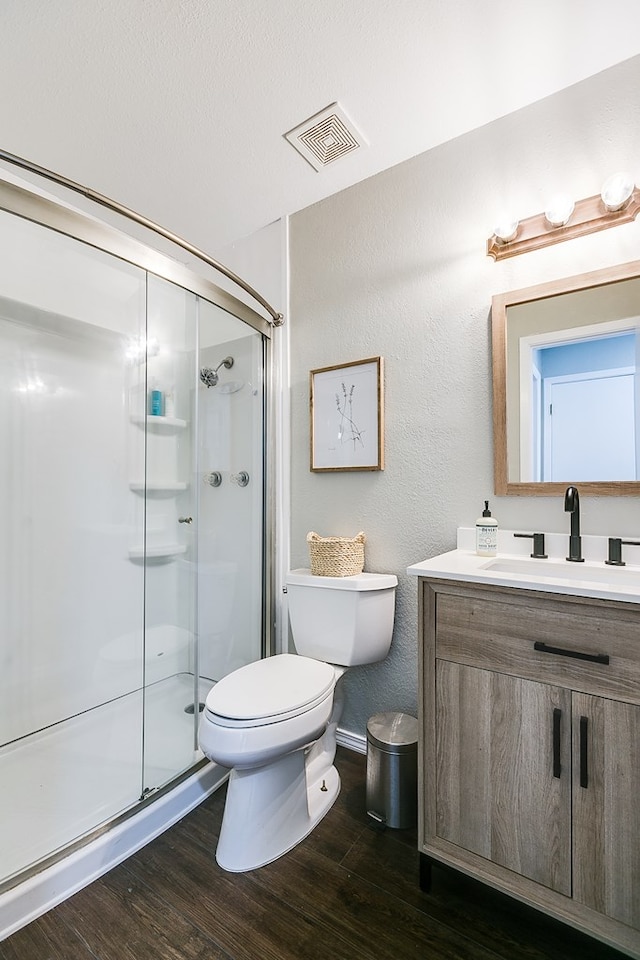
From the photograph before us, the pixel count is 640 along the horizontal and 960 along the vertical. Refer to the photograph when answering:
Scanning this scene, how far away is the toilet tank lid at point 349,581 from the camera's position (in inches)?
61.4

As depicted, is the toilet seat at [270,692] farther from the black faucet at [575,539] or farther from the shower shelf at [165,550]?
the black faucet at [575,539]

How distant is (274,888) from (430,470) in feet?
4.44

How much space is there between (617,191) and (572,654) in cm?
129

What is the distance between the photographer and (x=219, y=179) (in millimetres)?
1861

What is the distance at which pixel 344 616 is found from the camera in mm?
1582

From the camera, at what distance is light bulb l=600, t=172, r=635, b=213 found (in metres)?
1.24

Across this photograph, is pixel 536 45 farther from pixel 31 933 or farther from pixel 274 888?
pixel 31 933

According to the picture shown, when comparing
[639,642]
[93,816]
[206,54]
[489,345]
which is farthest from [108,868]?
[206,54]

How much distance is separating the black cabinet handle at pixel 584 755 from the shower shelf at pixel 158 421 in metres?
1.64

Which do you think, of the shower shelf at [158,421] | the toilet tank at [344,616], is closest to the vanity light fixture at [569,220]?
the toilet tank at [344,616]

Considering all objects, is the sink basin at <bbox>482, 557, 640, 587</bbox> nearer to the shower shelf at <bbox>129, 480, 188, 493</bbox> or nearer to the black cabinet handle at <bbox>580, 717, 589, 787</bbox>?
the black cabinet handle at <bbox>580, 717, 589, 787</bbox>

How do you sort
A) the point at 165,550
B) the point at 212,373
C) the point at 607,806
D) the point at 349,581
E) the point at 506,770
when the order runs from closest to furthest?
the point at 607,806, the point at 506,770, the point at 349,581, the point at 165,550, the point at 212,373

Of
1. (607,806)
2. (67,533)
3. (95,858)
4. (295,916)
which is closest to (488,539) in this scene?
(607,806)

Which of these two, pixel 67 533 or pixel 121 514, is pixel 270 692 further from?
pixel 67 533
